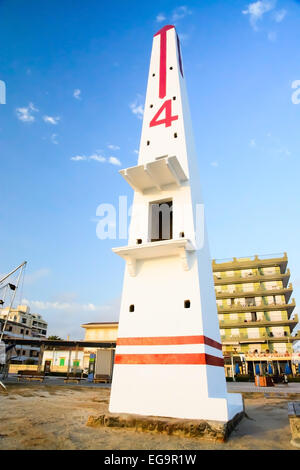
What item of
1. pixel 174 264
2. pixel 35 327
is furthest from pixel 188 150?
pixel 35 327

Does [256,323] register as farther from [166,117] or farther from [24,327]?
[24,327]

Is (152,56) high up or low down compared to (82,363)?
up

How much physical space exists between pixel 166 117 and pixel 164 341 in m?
9.19

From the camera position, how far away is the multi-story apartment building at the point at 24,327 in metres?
69.8

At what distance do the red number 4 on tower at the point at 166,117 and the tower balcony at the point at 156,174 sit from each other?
9.01ft

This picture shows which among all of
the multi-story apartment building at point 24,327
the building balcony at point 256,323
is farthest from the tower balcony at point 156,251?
the multi-story apartment building at point 24,327

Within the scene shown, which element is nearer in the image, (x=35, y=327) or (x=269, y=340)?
(x=269, y=340)

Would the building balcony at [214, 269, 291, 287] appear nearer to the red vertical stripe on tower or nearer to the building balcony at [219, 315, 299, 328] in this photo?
the building balcony at [219, 315, 299, 328]

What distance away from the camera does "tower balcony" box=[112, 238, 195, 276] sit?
9961mm

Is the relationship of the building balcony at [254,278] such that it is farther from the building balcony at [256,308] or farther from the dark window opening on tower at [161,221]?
the dark window opening on tower at [161,221]

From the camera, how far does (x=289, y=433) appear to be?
29.1ft

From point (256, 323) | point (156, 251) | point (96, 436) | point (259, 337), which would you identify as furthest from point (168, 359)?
point (256, 323)

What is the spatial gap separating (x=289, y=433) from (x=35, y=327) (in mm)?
91796
